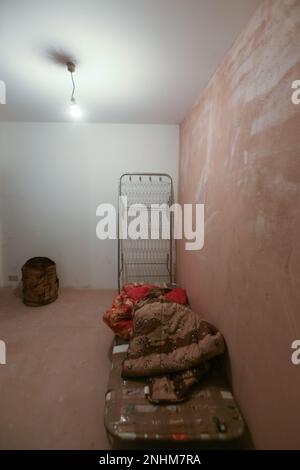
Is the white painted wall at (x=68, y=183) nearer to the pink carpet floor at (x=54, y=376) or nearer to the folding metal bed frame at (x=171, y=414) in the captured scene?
the pink carpet floor at (x=54, y=376)

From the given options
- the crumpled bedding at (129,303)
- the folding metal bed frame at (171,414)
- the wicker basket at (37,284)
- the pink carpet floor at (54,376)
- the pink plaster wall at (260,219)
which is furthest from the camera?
the wicker basket at (37,284)

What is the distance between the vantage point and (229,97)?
1373 mm

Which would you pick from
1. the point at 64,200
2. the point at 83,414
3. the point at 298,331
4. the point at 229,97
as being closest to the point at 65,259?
the point at 64,200

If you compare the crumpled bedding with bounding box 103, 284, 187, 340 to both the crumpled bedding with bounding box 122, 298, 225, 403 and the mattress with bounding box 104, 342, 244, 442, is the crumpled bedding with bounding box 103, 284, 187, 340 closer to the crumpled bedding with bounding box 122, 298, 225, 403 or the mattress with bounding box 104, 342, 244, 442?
the crumpled bedding with bounding box 122, 298, 225, 403

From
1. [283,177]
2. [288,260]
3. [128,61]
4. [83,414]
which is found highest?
[128,61]

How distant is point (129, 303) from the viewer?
198cm

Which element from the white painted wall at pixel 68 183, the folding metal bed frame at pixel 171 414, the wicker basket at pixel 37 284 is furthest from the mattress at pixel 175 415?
the white painted wall at pixel 68 183

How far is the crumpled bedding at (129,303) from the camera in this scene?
181 centimetres

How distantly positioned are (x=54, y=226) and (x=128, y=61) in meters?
2.22

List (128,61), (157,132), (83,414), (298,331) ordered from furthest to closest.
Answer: (157,132)
(128,61)
(83,414)
(298,331)

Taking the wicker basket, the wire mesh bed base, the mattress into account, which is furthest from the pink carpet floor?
the wire mesh bed base

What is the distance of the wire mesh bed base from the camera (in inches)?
117

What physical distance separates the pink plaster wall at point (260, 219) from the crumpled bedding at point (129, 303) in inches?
24.0

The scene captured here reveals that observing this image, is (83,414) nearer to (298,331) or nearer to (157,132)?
(298,331)
